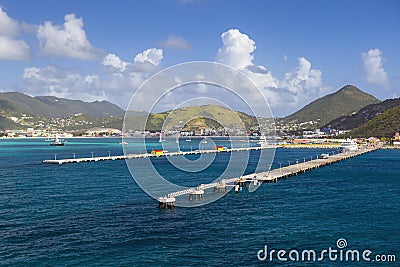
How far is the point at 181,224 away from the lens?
3894cm

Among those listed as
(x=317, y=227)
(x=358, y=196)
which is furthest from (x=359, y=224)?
(x=358, y=196)

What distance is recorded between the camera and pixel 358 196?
5556 centimetres

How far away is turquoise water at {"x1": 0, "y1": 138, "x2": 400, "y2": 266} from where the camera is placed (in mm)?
30469

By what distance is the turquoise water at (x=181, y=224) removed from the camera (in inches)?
1200

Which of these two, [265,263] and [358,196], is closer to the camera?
[265,263]

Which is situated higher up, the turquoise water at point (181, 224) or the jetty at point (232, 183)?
the jetty at point (232, 183)

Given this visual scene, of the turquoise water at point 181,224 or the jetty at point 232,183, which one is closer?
the turquoise water at point 181,224

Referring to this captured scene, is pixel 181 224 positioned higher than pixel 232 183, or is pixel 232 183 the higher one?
pixel 232 183

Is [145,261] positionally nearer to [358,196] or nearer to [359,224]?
[359,224]

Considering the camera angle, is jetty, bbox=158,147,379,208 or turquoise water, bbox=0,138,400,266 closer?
turquoise water, bbox=0,138,400,266

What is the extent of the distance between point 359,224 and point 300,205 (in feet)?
32.2

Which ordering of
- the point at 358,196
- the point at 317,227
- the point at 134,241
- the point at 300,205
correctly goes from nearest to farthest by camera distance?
the point at 134,241, the point at 317,227, the point at 300,205, the point at 358,196

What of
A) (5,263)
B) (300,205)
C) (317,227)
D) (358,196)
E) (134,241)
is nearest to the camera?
(5,263)

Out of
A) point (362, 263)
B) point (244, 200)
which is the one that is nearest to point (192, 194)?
point (244, 200)
